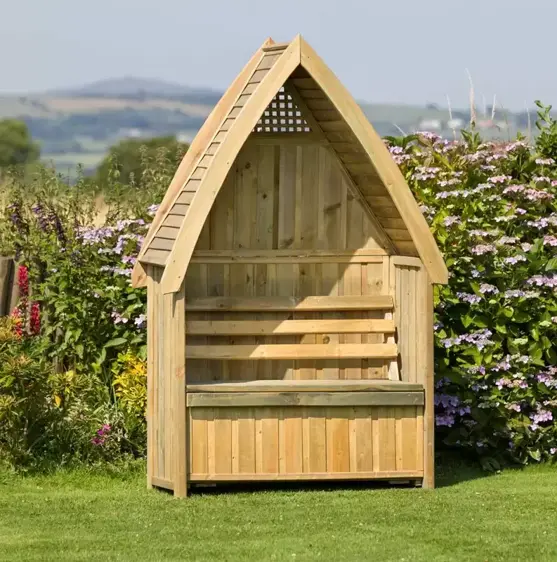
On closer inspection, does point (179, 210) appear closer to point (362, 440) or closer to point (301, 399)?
point (301, 399)

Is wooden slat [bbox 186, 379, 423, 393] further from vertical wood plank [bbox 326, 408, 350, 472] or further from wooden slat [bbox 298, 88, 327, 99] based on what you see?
wooden slat [bbox 298, 88, 327, 99]

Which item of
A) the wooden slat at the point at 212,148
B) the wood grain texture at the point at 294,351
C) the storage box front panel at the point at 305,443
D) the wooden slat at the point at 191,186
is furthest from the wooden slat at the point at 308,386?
the wooden slat at the point at 212,148

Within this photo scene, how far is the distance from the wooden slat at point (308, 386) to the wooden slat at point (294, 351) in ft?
0.76

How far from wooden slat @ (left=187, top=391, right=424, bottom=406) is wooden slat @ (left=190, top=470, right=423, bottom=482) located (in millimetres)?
249

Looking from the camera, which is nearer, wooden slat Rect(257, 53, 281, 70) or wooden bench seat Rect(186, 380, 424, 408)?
wooden slat Rect(257, 53, 281, 70)

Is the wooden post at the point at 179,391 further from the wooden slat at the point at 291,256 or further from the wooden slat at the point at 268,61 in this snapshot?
the wooden slat at the point at 268,61

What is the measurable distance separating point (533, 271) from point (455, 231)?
63 centimetres

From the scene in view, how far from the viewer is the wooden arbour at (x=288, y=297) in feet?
25.1

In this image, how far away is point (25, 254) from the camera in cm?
1013

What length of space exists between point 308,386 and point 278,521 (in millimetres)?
984

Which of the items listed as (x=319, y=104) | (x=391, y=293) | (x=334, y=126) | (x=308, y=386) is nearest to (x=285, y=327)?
(x=308, y=386)

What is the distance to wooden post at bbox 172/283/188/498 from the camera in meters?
7.58

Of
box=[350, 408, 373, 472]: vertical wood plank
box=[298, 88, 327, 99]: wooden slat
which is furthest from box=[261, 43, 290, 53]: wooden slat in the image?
box=[350, 408, 373, 472]: vertical wood plank

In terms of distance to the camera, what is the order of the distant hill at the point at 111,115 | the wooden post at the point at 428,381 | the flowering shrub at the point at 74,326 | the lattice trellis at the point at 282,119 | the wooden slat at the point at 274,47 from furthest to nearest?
the distant hill at the point at 111,115
the flowering shrub at the point at 74,326
the lattice trellis at the point at 282,119
the wooden post at the point at 428,381
the wooden slat at the point at 274,47
